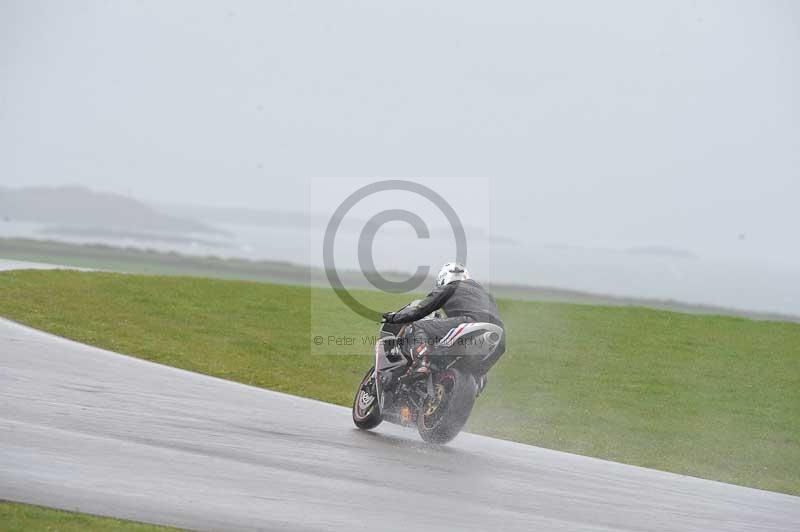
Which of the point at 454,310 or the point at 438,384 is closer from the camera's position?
the point at 438,384

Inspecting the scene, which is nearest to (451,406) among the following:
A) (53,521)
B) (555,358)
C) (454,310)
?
(454,310)

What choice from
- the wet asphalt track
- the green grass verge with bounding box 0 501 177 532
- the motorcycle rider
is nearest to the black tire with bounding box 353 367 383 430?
the wet asphalt track

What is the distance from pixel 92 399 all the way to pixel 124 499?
4801 millimetres

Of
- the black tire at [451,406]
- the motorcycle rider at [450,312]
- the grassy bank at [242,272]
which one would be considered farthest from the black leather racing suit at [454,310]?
the grassy bank at [242,272]

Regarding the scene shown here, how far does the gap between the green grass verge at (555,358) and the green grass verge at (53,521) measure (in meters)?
9.42

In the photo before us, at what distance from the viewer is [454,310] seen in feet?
40.2

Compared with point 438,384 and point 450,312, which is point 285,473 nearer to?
point 438,384

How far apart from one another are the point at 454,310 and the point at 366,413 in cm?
168

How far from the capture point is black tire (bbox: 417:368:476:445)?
11703 millimetres

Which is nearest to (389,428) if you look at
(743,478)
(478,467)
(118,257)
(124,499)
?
(478,467)

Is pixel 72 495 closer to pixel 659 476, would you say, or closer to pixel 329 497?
pixel 329 497

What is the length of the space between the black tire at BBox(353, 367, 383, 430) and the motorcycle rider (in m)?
0.77

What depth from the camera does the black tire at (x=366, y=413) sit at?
41.9 ft

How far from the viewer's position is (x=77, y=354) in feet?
53.7
